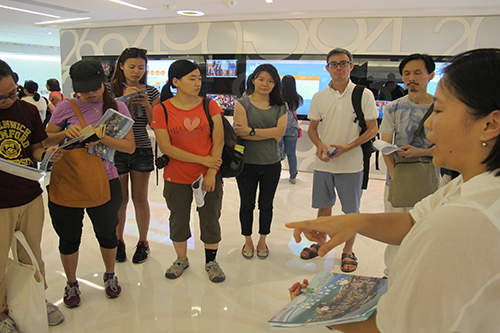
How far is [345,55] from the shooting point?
270 centimetres

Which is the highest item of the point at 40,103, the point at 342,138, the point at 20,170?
the point at 40,103

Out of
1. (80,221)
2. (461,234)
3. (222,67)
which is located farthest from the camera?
(222,67)

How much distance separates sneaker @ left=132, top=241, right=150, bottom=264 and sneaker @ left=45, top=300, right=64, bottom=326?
766 millimetres

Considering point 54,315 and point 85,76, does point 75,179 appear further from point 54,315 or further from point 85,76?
point 54,315

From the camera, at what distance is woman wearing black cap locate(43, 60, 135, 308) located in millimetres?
2012

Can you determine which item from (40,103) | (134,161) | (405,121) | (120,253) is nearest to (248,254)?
(120,253)

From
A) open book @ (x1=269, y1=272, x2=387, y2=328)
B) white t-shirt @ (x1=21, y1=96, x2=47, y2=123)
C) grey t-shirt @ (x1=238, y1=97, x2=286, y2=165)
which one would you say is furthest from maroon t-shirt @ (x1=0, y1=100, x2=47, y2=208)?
white t-shirt @ (x1=21, y1=96, x2=47, y2=123)

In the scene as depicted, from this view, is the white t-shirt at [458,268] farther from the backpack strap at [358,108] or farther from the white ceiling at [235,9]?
the white ceiling at [235,9]

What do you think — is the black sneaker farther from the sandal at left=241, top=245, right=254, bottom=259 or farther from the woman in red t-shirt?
the sandal at left=241, top=245, right=254, bottom=259

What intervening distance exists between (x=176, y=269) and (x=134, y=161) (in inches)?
35.7

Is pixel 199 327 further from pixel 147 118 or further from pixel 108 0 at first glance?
pixel 108 0

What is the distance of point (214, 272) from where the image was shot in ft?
8.46

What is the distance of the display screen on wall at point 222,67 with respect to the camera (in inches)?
262

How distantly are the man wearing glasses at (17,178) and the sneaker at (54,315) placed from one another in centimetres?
23
